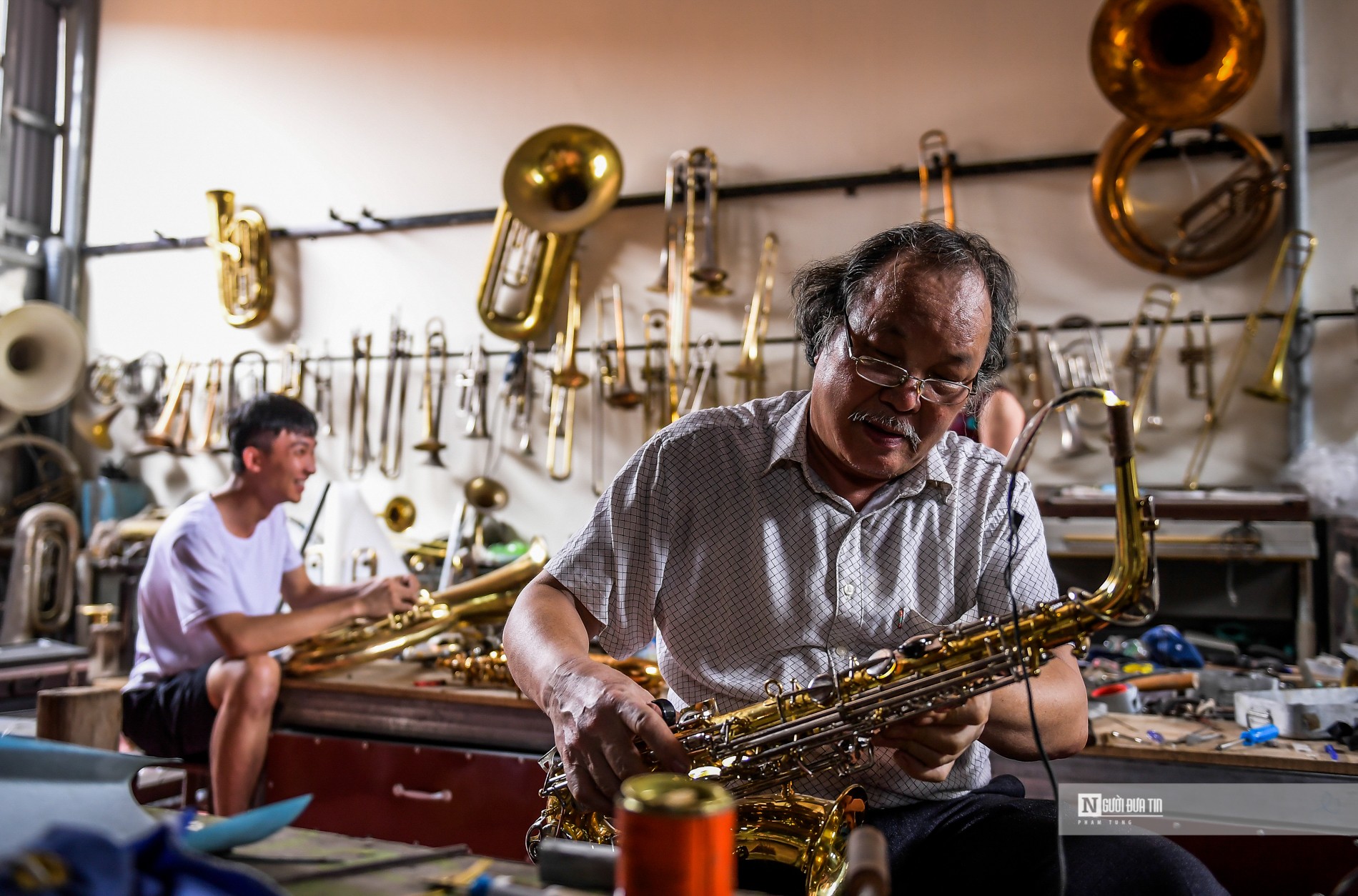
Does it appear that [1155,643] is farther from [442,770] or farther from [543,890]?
[543,890]

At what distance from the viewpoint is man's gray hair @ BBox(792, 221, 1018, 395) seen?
5.83 ft

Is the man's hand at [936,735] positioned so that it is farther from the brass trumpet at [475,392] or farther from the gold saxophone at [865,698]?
the brass trumpet at [475,392]

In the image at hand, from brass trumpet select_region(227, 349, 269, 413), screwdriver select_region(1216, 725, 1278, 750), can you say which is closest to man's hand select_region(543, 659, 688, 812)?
screwdriver select_region(1216, 725, 1278, 750)

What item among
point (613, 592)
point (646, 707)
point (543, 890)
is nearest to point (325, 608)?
point (613, 592)

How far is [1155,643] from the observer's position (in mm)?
3270

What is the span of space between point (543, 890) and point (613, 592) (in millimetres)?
969

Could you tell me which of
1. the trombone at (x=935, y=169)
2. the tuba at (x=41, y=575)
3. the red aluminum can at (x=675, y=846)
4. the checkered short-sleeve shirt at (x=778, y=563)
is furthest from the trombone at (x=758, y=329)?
the tuba at (x=41, y=575)

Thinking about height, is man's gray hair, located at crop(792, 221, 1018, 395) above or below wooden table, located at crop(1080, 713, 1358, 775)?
above

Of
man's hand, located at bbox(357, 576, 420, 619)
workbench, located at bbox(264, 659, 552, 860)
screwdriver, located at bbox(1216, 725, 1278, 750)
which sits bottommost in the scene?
workbench, located at bbox(264, 659, 552, 860)

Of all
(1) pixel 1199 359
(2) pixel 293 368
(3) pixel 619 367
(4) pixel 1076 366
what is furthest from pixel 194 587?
(1) pixel 1199 359

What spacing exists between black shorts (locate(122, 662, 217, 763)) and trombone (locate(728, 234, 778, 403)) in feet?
9.25

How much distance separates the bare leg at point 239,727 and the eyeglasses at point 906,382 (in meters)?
2.27

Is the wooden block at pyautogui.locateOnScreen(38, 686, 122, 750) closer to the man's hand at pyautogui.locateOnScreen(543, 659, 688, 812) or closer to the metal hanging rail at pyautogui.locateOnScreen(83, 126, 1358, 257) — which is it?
the man's hand at pyautogui.locateOnScreen(543, 659, 688, 812)

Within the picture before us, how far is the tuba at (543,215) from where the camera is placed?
5137 mm
